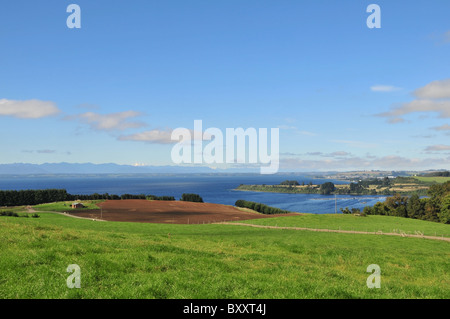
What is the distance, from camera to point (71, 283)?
12.4 meters

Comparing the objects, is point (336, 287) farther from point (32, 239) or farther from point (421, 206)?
point (421, 206)

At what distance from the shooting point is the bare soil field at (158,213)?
93162 mm

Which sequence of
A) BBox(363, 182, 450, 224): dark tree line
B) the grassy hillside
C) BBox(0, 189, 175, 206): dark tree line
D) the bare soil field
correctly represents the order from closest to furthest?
the grassy hillside < the bare soil field < BBox(363, 182, 450, 224): dark tree line < BBox(0, 189, 175, 206): dark tree line

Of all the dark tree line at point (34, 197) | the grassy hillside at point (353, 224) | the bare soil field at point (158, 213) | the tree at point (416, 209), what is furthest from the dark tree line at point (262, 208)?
the dark tree line at point (34, 197)

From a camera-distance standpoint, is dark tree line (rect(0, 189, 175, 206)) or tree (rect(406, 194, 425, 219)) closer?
dark tree line (rect(0, 189, 175, 206))

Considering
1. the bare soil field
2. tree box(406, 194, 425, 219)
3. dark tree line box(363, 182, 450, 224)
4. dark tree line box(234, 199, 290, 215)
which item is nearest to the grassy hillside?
the bare soil field

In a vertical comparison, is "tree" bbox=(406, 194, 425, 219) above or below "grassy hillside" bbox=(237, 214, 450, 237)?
below

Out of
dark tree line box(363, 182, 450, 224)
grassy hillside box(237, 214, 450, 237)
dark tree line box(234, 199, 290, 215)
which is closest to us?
grassy hillside box(237, 214, 450, 237)

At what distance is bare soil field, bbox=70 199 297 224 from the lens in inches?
3668

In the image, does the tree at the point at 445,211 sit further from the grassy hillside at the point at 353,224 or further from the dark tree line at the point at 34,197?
the dark tree line at the point at 34,197

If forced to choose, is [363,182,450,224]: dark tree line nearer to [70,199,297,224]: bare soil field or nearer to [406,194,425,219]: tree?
[406,194,425,219]: tree

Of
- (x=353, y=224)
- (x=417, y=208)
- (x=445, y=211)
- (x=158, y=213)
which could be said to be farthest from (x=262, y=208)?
(x=445, y=211)

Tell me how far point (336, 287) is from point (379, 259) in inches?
678

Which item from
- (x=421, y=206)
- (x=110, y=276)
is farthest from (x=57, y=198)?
(x=421, y=206)
